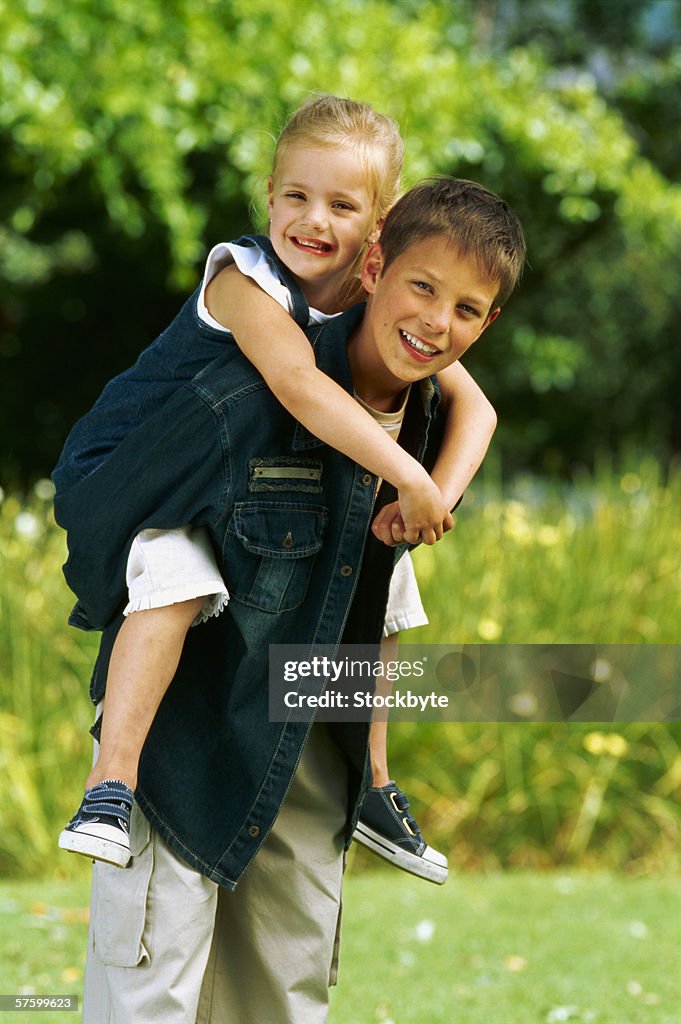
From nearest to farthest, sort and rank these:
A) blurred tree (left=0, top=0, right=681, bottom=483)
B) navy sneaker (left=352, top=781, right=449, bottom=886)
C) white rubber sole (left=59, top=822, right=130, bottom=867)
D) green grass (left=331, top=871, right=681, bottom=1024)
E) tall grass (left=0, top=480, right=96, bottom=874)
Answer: white rubber sole (left=59, top=822, right=130, bottom=867) < navy sneaker (left=352, top=781, right=449, bottom=886) < green grass (left=331, top=871, right=681, bottom=1024) < tall grass (left=0, top=480, right=96, bottom=874) < blurred tree (left=0, top=0, right=681, bottom=483)

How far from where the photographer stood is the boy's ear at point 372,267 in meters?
1.95

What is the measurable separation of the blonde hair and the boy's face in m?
0.19

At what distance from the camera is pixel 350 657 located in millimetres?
2082

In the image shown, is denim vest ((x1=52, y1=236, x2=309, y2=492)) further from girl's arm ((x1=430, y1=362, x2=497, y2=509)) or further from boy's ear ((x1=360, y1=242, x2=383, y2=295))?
girl's arm ((x1=430, y1=362, x2=497, y2=509))

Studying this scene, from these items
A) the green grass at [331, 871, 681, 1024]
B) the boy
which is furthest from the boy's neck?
the green grass at [331, 871, 681, 1024]

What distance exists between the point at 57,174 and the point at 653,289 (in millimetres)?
7646

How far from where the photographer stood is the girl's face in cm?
203

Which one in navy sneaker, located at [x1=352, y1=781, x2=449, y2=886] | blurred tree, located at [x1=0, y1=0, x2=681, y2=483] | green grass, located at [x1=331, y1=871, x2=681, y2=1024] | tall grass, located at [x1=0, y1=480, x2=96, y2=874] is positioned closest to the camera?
navy sneaker, located at [x1=352, y1=781, x2=449, y2=886]

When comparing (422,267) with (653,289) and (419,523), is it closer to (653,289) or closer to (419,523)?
(419,523)

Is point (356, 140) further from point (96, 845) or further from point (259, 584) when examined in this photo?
point (96, 845)

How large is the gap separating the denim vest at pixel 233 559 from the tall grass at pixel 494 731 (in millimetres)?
2429

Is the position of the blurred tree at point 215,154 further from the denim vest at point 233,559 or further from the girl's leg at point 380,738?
the girl's leg at point 380,738

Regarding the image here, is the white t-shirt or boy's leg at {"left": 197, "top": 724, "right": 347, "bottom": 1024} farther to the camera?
boy's leg at {"left": 197, "top": 724, "right": 347, "bottom": 1024}

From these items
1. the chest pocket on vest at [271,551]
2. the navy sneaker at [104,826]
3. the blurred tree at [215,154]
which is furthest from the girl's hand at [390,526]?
the blurred tree at [215,154]
